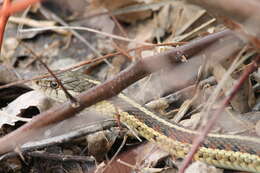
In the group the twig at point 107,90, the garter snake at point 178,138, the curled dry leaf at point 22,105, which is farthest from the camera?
the curled dry leaf at point 22,105

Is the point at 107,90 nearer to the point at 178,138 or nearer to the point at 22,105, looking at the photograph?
the point at 178,138

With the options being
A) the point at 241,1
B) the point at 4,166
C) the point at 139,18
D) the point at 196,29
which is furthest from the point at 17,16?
the point at 241,1

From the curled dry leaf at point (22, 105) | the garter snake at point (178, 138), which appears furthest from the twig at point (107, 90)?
the curled dry leaf at point (22, 105)

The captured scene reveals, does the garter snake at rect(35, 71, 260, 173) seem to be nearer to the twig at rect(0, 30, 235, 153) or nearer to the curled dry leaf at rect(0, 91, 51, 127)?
the curled dry leaf at rect(0, 91, 51, 127)

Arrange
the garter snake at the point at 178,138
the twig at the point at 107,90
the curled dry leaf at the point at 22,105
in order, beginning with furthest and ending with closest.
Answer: the curled dry leaf at the point at 22,105
the garter snake at the point at 178,138
the twig at the point at 107,90

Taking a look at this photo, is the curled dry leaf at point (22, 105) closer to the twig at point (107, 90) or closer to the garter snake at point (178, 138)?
the garter snake at point (178, 138)

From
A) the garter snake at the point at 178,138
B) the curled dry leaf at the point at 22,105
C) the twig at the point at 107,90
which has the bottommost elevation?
the garter snake at the point at 178,138

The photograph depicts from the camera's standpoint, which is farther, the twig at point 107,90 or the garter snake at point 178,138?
the garter snake at point 178,138
